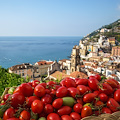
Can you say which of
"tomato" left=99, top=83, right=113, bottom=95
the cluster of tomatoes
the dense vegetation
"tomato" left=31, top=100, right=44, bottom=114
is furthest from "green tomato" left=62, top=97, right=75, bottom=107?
the dense vegetation

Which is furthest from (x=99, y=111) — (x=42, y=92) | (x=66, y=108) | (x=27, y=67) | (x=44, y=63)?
(x=44, y=63)

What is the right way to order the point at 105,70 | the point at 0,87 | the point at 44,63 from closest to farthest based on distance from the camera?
1. the point at 0,87
2. the point at 105,70
3. the point at 44,63

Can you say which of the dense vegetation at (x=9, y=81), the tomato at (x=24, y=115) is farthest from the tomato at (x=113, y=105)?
the dense vegetation at (x=9, y=81)

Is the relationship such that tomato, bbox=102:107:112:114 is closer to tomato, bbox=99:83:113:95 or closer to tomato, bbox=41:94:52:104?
tomato, bbox=99:83:113:95

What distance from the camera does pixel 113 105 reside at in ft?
5.49

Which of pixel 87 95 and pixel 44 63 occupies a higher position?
pixel 87 95

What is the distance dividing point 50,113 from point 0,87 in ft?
10.2

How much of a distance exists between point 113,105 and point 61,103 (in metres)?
0.63

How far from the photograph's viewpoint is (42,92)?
5.59ft

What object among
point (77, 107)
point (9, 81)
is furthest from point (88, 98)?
point (9, 81)

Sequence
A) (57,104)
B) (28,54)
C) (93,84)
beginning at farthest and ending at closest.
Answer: (28,54), (93,84), (57,104)

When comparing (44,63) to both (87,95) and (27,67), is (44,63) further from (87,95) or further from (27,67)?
(87,95)

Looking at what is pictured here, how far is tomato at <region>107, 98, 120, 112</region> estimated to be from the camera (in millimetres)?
1662

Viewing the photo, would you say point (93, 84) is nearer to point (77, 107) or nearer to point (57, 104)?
point (77, 107)
